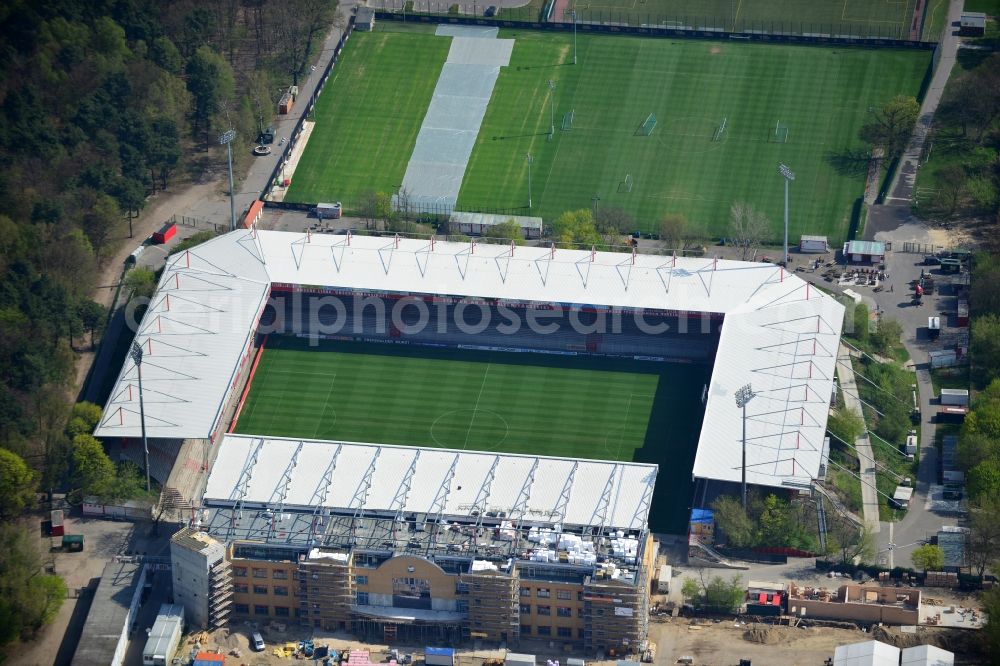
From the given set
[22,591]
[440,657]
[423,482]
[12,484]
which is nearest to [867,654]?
[440,657]

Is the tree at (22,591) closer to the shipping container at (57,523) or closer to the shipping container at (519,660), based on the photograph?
the shipping container at (57,523)

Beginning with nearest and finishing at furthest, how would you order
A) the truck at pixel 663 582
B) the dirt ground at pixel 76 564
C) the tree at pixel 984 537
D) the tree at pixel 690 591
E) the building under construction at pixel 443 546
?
1. the building under construction at pixel 443 546
2. the dirt ground at pixel 76 564
3. the tree at pixel 690 591
4. the tree at pixel 984 537
5. the truck at pixel 663 582

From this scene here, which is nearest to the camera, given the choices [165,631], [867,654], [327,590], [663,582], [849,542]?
[867,654]

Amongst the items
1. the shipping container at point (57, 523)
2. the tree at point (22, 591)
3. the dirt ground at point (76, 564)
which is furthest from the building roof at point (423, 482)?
the tree at point (22, 591)

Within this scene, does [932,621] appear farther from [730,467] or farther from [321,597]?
[321,597]

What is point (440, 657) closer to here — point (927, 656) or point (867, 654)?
point (867, 654)

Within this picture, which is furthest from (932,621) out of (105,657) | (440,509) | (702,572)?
(105,657)

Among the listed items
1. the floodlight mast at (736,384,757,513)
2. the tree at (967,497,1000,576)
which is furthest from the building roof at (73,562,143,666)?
the tree at (967,497,1000,576)
